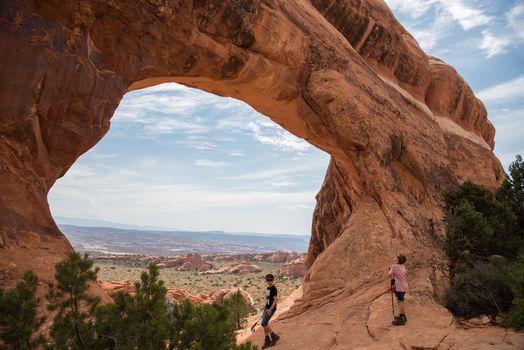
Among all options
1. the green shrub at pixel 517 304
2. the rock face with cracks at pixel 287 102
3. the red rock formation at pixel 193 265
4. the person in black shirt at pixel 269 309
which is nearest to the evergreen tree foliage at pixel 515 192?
the rock face with cracks at pixel 287 102

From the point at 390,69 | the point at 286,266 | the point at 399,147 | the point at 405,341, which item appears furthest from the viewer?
the point at 286,266

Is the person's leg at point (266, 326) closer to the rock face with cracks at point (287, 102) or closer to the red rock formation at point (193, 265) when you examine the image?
the rock face with cracks at point (287, 102)

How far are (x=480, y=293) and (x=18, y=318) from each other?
1042 cm

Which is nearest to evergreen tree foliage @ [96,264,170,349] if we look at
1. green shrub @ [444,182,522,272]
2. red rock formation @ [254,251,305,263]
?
green shrub @ [444,182,522,272]

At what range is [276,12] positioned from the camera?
A: 14805 millimetres

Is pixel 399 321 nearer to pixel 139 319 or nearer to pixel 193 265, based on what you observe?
pixel 139 319

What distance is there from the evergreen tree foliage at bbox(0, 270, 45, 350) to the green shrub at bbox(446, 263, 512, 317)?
9938 millimetres

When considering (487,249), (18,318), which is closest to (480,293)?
(487,249)

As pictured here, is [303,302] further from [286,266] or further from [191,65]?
[286,266]

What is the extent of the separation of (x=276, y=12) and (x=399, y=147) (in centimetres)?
756

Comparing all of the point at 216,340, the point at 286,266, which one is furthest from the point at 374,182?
the point at 286,266

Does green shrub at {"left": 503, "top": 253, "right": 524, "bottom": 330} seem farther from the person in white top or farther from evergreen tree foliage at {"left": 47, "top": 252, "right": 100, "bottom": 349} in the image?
evergreen tree foliage at {"left": 47, "top": 252, "right": 100, "bottom": 349}

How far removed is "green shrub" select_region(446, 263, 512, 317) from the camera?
10.2m

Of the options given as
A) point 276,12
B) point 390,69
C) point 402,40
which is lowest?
point 276,12
